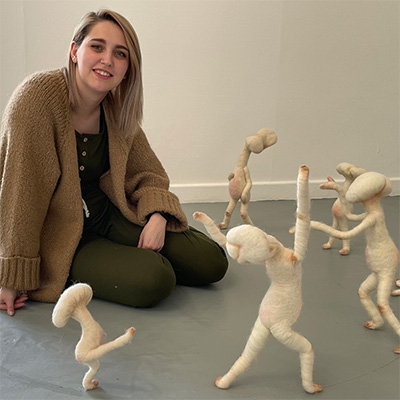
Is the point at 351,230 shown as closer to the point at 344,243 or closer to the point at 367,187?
the point at 367,187

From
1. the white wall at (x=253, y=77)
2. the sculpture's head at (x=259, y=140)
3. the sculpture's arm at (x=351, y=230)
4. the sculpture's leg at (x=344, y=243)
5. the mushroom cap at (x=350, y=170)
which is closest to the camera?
the sculpture's arm at (x=351, y=230)

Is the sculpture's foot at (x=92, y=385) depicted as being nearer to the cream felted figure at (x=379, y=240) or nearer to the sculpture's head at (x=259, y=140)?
the cream felted figure at (x=379, y=240)

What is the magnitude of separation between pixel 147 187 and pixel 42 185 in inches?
15.1

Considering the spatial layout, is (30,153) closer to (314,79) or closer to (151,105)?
(151,105)

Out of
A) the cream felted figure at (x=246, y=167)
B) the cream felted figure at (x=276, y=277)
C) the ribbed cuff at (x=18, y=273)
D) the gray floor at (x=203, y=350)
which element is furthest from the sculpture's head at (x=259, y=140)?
the cream felted figure at (x=276, y=277)

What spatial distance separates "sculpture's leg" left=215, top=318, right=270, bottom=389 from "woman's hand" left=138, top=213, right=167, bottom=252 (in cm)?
63

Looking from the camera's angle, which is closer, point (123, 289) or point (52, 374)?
point (52, 374)

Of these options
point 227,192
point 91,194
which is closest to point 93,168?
point 91,194

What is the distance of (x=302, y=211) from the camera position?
3.93 feet

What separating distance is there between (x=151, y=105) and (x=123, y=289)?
1.44 metres

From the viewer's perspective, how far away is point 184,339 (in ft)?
5.15

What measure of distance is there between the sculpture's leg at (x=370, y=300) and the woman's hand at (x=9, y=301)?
0.99m

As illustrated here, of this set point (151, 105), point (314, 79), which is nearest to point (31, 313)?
point (151, 105)

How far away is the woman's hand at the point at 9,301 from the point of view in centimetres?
170
